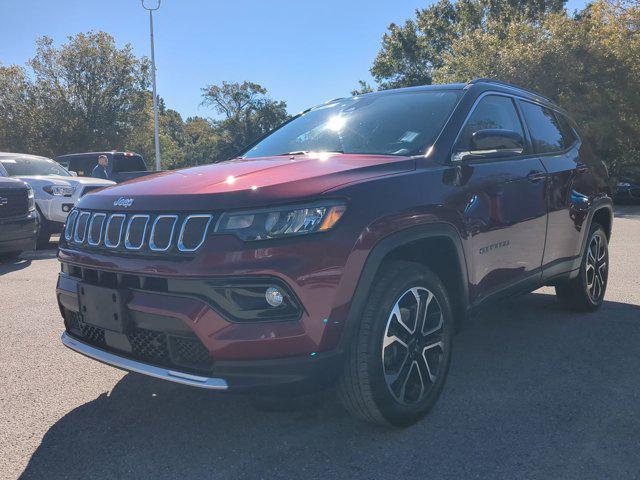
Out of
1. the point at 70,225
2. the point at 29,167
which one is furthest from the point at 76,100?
the point at 70,225

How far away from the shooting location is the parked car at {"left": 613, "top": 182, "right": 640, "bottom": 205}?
20.3 meters

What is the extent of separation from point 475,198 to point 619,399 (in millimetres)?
1365

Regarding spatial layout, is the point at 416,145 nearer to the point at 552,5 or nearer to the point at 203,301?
the point at 203,301

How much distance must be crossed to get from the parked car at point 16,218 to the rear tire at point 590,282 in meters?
6.79

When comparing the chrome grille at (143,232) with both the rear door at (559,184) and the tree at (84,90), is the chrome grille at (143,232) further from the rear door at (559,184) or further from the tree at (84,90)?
the tree at (84,90)

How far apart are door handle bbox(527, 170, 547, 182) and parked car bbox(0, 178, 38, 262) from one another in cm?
671

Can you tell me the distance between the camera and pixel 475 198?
3104mm

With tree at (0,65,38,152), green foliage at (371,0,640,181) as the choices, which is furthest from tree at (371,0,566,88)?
tree at (0,65,38,152)

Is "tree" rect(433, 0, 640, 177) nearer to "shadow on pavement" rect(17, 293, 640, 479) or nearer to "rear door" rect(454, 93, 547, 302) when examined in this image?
"rear door" rect(454, 93, 547, 302)

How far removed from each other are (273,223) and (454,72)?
25.4 metres

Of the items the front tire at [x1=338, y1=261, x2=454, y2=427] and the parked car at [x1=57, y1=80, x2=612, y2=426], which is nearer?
the parked car at [x1=57, y1=80, x2=612, y2=426]

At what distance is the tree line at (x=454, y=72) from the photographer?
21.3 m

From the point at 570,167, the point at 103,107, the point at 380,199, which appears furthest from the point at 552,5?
the point at 380,199

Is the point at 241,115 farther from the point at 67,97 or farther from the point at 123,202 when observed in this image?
the point at 123,202
